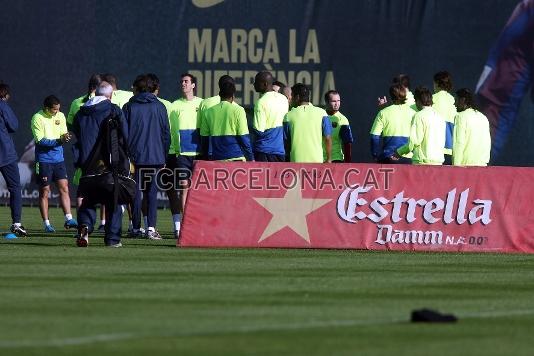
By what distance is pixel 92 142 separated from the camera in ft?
63.4

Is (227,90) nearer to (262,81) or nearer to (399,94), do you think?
(262,81)

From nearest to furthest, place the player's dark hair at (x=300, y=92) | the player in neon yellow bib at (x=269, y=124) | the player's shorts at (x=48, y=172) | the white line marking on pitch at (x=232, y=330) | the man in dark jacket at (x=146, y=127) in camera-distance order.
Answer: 1. the white line marking on pitch at (x=232, y=330)
2. the player's dark hair at (x=300, y=92)
3. the man in dark jacket at (x=146, y=127)
4. the player in neon yellow bib at (x=269, y=124)
5. the player's shorts at (x=48, y=172)

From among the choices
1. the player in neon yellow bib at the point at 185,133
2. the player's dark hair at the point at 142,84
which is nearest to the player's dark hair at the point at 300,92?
the player in neon yellow bib at the point at 185,133

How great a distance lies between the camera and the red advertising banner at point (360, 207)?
19125mm

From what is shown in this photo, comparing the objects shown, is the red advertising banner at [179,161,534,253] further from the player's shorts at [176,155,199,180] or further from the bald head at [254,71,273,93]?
the player's shorts at [176,155,199,180]

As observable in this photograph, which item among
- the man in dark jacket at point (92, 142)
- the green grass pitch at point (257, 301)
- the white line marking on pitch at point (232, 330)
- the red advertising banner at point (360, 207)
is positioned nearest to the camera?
the white line marking on pitch at point (232, 330)

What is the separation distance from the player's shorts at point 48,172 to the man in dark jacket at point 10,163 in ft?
4.97

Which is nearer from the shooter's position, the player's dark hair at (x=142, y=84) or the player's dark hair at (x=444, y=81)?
the player's dark hair at (x=142, y=84)

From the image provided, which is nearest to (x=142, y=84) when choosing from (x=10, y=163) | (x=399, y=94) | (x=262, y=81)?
(x=262, y=81)

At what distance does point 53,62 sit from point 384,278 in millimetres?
17976

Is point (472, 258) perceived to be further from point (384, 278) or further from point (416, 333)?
point (416, 333)

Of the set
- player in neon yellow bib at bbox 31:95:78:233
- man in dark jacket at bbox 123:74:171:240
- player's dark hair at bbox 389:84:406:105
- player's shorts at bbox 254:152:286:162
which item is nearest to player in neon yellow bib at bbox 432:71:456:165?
player's dark hair at bbox 389:84:406:105

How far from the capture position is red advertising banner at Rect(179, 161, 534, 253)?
1912cm

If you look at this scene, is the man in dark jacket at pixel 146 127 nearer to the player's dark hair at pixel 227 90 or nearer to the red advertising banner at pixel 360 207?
the player's dark hair at pixel 227 90
